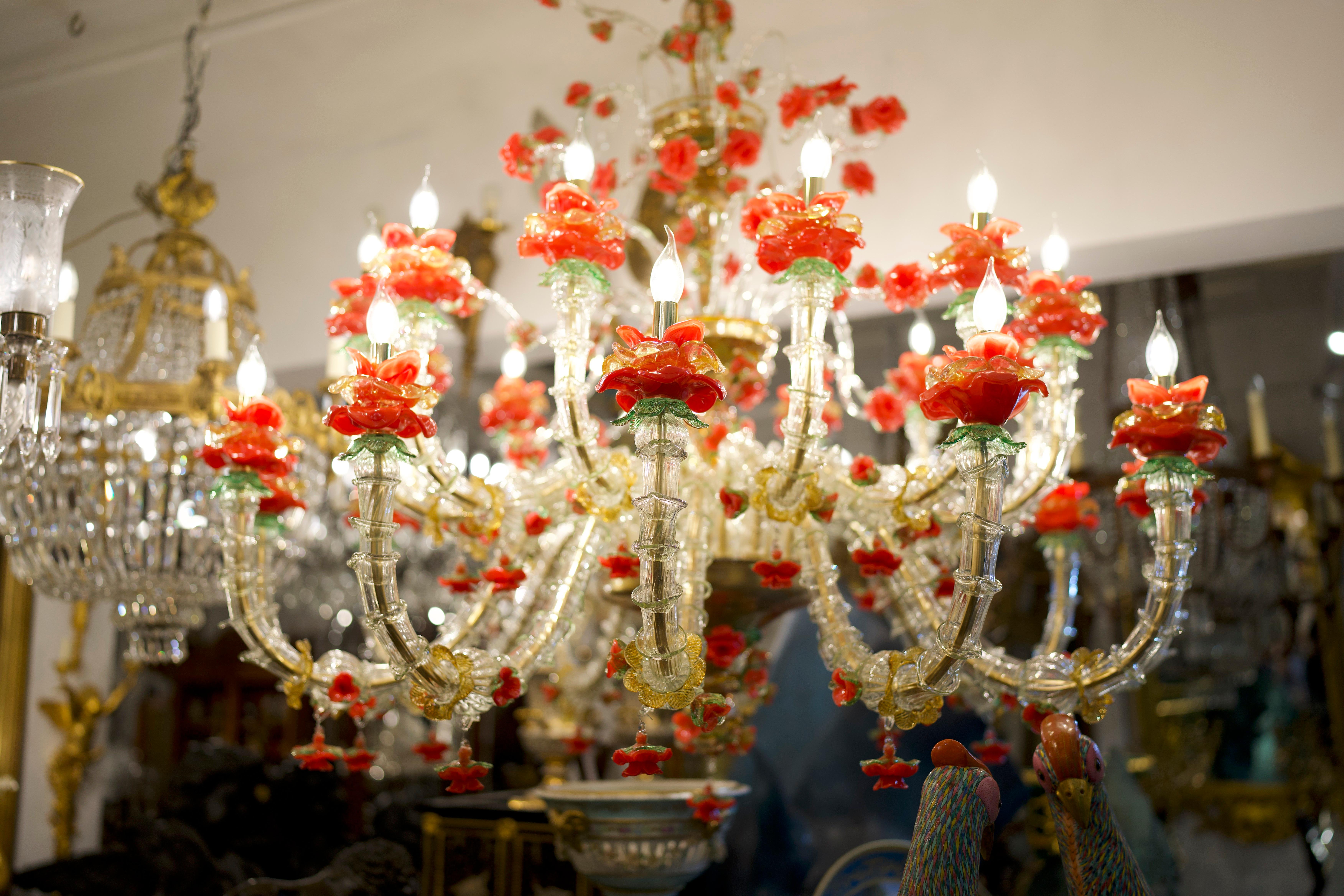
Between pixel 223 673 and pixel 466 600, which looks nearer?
pixel 466 600

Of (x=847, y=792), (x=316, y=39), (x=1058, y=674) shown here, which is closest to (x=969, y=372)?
(x=1058, y=674)

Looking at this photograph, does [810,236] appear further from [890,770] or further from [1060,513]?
[1060,513]

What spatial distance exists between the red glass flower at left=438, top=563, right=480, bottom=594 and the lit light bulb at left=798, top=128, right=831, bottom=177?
0.83 meters

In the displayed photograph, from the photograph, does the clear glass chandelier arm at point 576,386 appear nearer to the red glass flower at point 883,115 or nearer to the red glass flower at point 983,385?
the red glass flower at point 983,385

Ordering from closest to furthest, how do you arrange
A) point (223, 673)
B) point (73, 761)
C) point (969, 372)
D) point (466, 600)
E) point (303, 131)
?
point (969, 372)
point (466, 600)
point (303, 131)
point (73, 761)
point (223, 673)

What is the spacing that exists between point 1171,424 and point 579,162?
84cm

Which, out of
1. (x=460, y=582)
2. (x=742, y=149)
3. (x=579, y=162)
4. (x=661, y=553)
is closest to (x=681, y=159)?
(x=742, y=149)

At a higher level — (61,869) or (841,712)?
(841,712)

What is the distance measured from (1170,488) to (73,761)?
3.98 meters

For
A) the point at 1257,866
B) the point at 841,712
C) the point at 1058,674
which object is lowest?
the point at 1257,866

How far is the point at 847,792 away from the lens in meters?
3.15

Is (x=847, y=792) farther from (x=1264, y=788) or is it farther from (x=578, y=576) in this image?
(x=578, y=576)

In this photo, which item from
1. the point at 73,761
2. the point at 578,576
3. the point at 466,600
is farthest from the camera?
the point at 73,761

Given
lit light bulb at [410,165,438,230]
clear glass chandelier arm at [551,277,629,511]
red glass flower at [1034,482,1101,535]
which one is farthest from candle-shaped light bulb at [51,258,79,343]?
red glass flower at [1034,482,1101,535]
